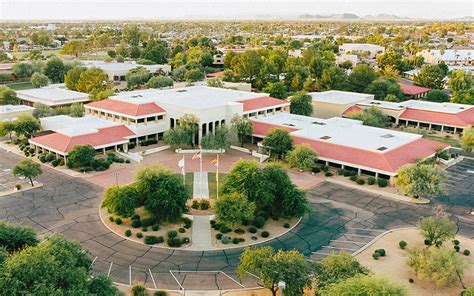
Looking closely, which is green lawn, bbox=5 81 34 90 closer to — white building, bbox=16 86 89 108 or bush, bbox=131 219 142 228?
white building, bbox=16 86 89 108

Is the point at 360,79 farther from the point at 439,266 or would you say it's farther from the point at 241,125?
the point at 439,266

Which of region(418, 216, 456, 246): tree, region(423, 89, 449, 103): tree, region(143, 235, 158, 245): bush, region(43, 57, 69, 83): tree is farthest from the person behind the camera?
region(43, 57, 69, 83): tree

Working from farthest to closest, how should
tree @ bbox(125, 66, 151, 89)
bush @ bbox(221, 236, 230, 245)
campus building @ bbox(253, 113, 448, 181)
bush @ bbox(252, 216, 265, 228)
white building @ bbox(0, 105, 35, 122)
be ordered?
tree @ bbox(125, 66, 151, 89)
white building @ bbox(0, 105, 35, 122)
campus building @ bbox(253, 113, 448, 181)
bush @ bbox(252, 216, 265, 228)
bush @ bbox(221, 236, 230, 245)

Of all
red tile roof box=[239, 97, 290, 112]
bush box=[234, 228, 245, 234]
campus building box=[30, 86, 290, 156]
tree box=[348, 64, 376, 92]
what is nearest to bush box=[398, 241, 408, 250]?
bush box=[234, 228, 245, 234]

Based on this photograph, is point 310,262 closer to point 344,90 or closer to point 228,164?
point 228,164

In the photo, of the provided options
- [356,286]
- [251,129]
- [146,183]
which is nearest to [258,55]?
[251,129]

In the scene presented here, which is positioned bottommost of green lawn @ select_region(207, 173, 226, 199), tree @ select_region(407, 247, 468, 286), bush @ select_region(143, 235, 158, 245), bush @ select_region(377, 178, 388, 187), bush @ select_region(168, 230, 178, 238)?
green lawn @ select_region(207, 173, 226, 199)

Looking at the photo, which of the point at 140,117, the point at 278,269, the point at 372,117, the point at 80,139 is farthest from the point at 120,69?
the point at 278,269
